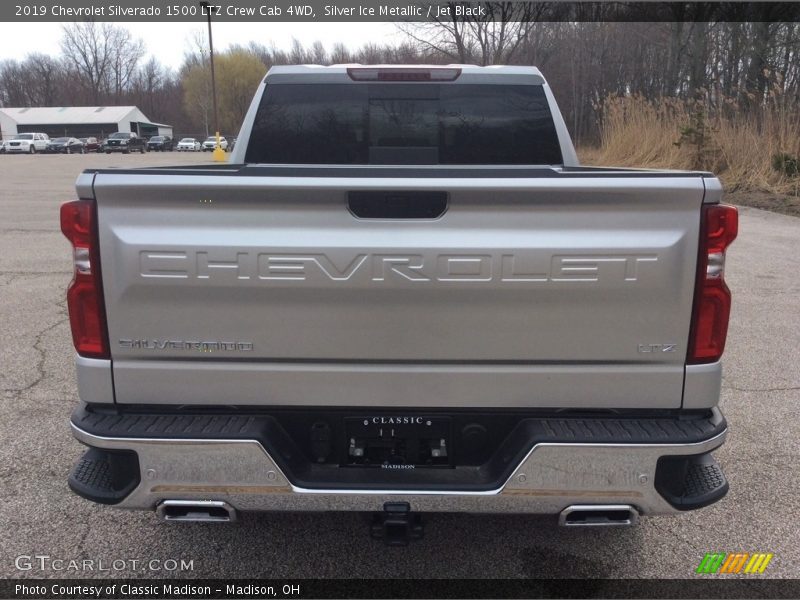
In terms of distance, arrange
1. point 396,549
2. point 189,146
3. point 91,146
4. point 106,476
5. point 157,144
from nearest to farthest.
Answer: point 106,476 < point 396,549 < point 91,146 < point 189,146 < point 157,144

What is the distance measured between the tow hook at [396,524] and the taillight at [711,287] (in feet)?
3.72

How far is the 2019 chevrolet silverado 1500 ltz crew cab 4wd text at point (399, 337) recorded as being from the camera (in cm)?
206

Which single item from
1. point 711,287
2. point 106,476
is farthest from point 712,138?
point 106,476

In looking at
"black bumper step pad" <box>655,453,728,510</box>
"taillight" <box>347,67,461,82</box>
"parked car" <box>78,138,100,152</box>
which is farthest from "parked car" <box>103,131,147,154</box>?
"black bumper step pad" <box>655,453,728,510</box>

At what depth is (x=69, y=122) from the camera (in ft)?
266

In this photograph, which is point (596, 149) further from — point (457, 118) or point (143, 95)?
point (143, 95)

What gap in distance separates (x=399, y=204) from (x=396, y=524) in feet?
3.69

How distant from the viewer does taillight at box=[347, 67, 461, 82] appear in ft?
11.4

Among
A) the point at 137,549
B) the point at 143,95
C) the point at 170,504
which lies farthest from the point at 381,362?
the point at 143,95

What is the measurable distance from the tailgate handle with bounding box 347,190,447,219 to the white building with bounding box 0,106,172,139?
88412mm

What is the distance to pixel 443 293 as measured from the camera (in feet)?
6.87
